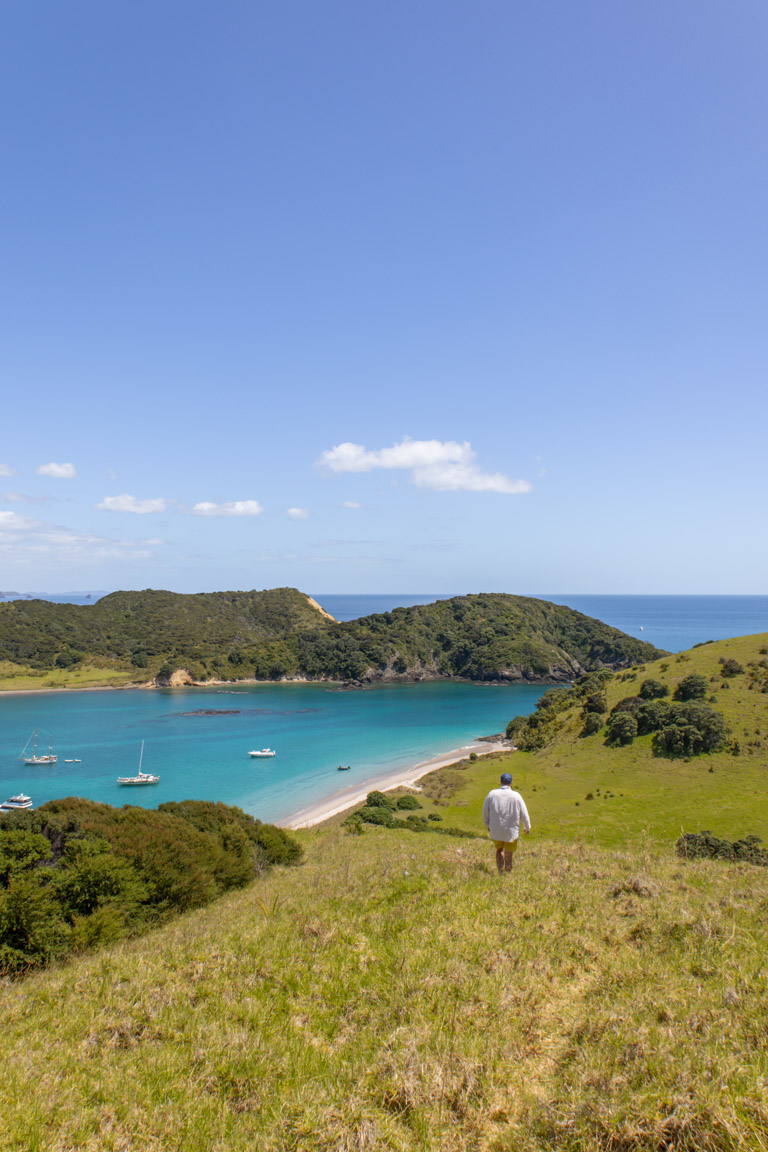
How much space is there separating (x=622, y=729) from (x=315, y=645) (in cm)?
9947

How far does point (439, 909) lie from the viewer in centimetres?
808

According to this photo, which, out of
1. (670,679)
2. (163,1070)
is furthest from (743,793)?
(163,1070)

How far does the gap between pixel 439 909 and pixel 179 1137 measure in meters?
4.76

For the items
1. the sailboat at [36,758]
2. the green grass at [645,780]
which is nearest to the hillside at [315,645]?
the sailboat at [36,758]

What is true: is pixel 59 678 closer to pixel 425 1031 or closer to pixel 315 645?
pixel 315 645

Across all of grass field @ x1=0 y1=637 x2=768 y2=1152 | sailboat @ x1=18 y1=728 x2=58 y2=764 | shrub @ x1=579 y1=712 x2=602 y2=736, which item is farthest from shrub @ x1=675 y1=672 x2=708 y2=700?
sailboat @ x1=18 y1=728 x2=58 y2=764

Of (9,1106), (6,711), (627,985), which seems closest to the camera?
(9,1106)

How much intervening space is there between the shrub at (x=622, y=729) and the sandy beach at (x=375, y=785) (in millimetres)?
15861

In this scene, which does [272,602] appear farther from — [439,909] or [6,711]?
[439,909]

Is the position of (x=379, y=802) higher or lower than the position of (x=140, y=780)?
higher

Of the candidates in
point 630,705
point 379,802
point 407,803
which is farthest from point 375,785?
point 630,705

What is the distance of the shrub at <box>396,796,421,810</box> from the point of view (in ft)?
145

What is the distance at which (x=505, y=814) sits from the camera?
9.73m

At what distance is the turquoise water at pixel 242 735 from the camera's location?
55.1 meters
